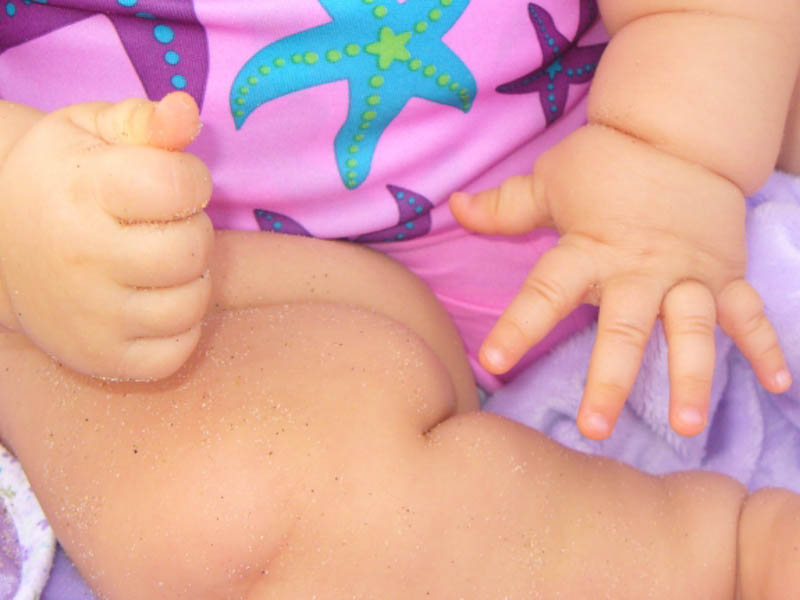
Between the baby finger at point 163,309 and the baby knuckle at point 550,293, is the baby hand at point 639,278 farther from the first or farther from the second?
the baby finger at point 163,309

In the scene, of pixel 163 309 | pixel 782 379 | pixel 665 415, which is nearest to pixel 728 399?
pixel 665 415

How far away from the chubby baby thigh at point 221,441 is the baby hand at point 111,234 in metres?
0.06

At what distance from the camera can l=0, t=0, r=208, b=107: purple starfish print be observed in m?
0.62

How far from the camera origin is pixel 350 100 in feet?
2.15

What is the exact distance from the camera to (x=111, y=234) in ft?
1.47

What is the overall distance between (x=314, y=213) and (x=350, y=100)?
0.11 metres

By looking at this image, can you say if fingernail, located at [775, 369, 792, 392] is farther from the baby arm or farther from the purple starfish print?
the purple starfish print

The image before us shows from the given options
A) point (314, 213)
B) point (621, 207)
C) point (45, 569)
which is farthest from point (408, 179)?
point (45, 569)

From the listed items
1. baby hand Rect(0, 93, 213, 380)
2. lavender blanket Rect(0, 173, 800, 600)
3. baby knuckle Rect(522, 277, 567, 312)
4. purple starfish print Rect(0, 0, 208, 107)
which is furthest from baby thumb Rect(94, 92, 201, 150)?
lavender blanket Rect(0, 173, 800, 600)

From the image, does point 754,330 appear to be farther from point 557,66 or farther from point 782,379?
point 557,66

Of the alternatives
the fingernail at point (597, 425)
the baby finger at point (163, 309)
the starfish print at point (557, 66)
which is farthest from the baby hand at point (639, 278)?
the baby finger at point (163, 309)

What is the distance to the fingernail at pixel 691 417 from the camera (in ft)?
1.78

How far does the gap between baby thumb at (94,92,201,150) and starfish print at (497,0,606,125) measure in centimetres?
34

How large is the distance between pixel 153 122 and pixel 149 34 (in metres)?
0.22
